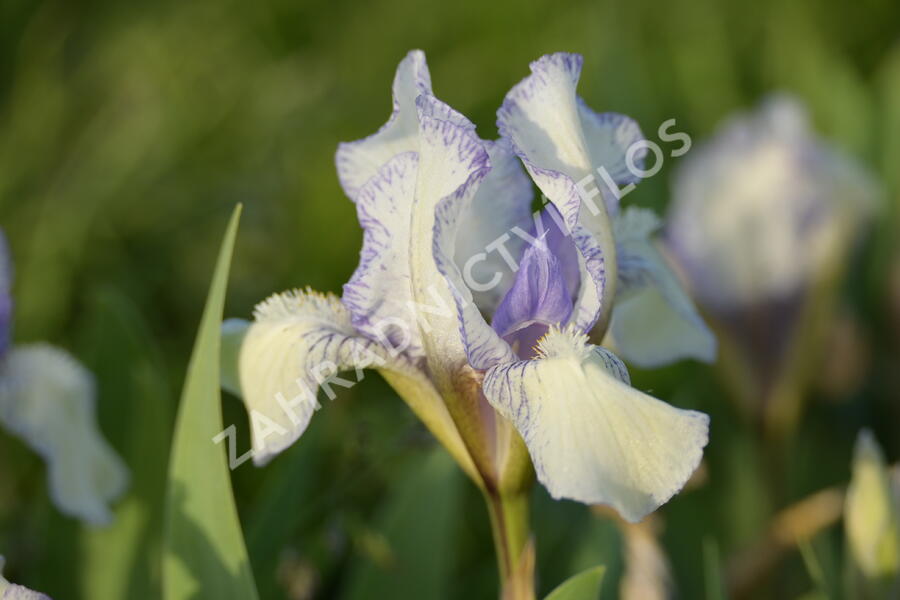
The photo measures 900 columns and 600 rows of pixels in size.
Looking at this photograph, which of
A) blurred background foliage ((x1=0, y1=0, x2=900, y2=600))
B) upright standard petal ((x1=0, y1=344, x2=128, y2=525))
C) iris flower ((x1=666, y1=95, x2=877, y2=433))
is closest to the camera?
upright standard petal ((x1=0, y1=344, x2=128, y2=525))

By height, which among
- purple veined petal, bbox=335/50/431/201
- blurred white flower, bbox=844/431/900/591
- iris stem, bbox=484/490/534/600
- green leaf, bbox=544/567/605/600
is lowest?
blurred white flower, bbox=844/431/900/591

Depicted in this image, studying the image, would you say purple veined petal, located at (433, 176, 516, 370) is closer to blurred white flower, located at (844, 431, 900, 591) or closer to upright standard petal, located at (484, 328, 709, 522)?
upright standard petal, located at (484, 328, 709, 522)

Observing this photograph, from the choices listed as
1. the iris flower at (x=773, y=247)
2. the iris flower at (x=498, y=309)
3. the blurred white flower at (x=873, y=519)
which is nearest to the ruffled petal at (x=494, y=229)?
the iris flower at (x=498, y=309)

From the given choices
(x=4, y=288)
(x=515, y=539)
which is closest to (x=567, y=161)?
(x=515, y=539)

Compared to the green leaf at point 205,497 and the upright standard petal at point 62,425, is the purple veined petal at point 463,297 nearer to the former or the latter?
the green leaf at point 205,497

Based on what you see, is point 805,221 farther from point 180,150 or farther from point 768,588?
point 180,150

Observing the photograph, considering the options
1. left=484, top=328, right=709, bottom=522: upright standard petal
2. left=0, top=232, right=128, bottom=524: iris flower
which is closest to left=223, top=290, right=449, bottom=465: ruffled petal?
left=484, top=328, right=709, bottom=522: upright standard petal

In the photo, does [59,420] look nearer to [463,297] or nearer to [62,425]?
[62,425]

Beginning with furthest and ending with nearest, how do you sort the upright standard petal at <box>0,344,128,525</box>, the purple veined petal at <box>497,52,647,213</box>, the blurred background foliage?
1. the blurred background foliage
2. the upright standard petal at <box>0,344,128,525</box>
3. the purple veined petal at <box>497,52,647,213</box>

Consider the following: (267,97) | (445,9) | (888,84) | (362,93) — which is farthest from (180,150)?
(888,84)
